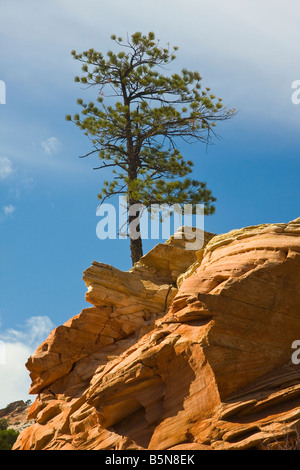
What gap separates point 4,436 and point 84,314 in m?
6.17

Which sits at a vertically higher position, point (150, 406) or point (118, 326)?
point (118, 326)

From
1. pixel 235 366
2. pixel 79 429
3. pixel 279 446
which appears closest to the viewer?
pixel 279 446

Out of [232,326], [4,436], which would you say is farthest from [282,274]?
[4,436]

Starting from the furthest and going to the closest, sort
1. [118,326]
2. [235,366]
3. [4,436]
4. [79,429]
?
1. [4,436]
2. [118,326]
3. [79,429]
4. [235,366]

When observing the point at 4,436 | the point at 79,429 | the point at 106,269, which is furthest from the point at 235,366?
the point at 4,436

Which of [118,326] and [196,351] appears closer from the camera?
[196,351]

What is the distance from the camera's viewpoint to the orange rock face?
37.7 feet

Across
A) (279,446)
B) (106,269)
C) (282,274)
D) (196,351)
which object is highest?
(106,269)

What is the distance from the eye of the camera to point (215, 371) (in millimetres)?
11875

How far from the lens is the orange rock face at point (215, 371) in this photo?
11.5m

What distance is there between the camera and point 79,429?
14.2m

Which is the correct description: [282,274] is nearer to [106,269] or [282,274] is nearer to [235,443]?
[235,443]
